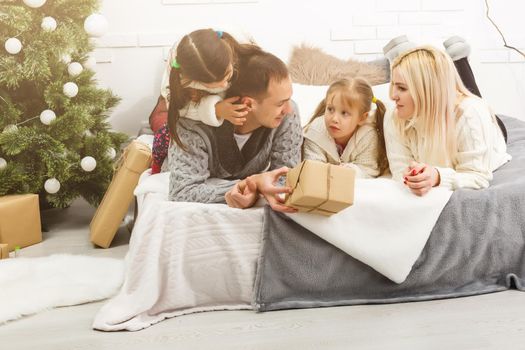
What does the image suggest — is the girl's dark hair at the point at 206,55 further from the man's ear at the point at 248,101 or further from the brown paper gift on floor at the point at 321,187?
the brown paper gift on floor at the point at 321,187

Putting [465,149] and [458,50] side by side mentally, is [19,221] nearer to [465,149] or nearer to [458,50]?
[465,149]

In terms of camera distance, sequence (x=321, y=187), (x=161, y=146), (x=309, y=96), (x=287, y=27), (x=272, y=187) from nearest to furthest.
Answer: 1. (x=321, y=187)
2. (x=272, y=187)
3. (x=161, y=146)
4. (x=309, y=96)
5. (x=287, y=27)

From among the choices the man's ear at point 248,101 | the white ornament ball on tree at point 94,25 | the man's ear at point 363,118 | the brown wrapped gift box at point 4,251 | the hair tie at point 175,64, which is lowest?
the brown wrapped gift box at point 4,251

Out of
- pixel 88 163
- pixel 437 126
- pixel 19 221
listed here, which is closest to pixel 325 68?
pixel 437 126

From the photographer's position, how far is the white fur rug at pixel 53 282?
183 cm

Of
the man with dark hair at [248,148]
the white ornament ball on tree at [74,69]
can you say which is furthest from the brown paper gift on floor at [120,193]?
the man with dark hair at [248,148]

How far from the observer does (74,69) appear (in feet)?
8.21

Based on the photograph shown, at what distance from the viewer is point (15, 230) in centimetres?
242

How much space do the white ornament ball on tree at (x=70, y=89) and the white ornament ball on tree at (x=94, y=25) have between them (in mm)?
232

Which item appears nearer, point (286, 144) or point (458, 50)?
point (286, 144)

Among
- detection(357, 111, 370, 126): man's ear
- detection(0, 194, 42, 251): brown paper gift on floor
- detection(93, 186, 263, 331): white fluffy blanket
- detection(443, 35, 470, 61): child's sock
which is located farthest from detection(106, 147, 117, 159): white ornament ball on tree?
detection(443, 35, 470, 61): child's sock

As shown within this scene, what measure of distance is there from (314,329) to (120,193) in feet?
3.38

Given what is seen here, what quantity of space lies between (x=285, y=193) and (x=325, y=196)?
0.14m

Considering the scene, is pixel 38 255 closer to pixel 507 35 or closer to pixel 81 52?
pixel 81 52
